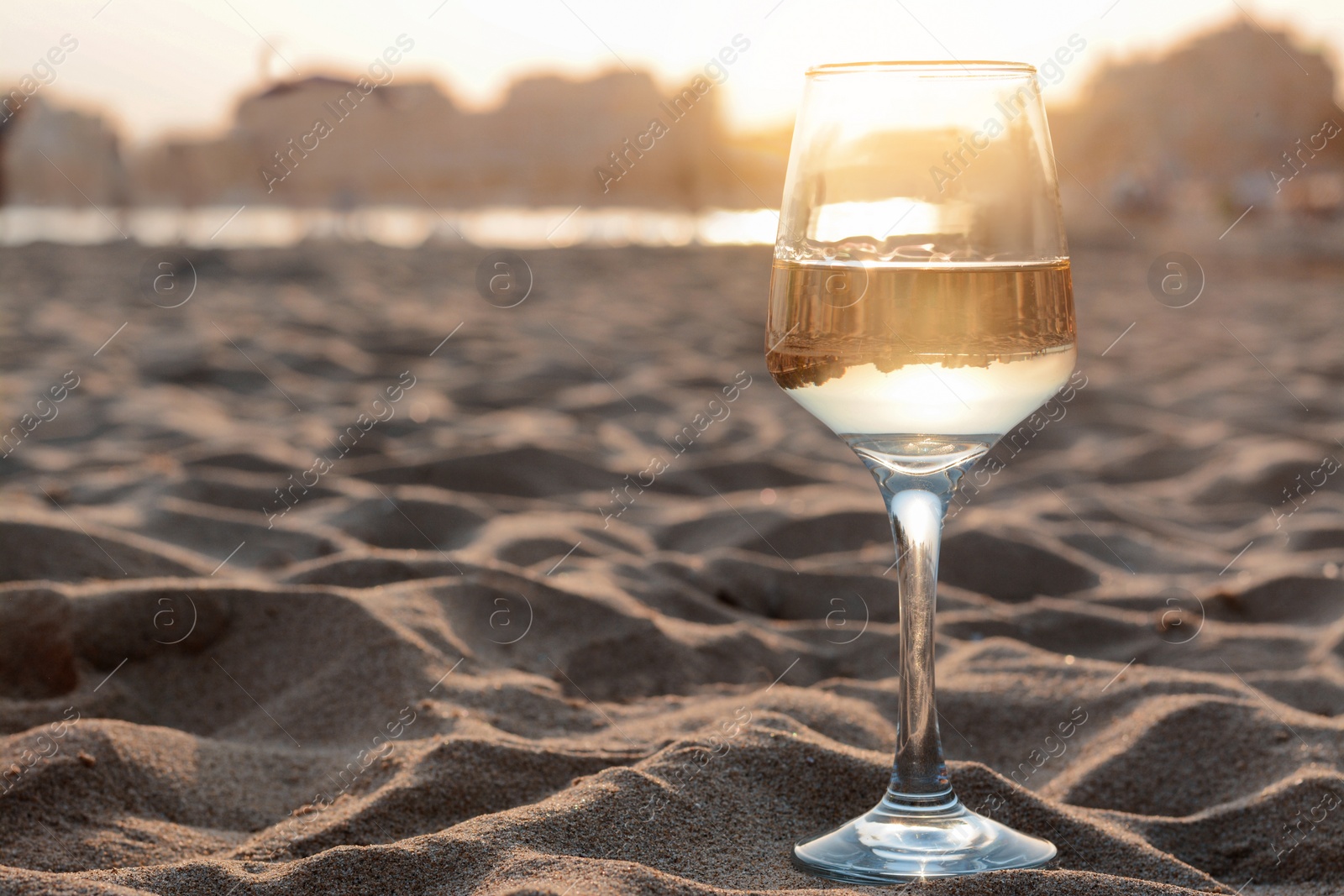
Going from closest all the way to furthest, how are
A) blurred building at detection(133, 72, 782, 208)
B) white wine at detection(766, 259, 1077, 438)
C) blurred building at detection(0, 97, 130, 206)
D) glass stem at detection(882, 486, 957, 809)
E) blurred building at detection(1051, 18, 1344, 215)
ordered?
white wine at detection(766, 259, 1077, 438)
glass stem at detection(882, 486, 957, 809)
blurred building at detection(0, 97, 130, 206)
blurred building at detection(133, 72, 782, 208)
blurred building at detection(1051, 18, 1344, 215)

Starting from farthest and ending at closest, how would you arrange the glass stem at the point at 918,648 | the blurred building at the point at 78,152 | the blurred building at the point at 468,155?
the blurred building at the point at 468,155, the blurred building at the point at 78,152, the glass stem at the point at 918,648

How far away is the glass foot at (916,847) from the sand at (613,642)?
0.13 feet

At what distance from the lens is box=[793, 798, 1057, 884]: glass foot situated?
1.15 meters

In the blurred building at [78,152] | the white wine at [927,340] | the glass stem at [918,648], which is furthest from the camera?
the blurred building at [78,152]

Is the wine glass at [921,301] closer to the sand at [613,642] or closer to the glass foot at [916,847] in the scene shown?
the glass foot at [916,847]

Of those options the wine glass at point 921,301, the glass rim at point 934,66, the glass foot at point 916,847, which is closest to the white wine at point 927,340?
the wine glass at point 921,301

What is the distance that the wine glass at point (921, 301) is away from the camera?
1084 millimetres

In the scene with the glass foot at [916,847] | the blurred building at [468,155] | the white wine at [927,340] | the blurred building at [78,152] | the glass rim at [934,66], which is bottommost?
the glass foot at [916,847]

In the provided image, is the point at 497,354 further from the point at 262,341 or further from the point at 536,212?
the point at 536,212

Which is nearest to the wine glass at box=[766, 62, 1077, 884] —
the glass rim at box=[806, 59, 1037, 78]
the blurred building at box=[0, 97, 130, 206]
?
the glass rim at box=[806, 59, 1037, 78]

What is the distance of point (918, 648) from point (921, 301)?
1.18 feet

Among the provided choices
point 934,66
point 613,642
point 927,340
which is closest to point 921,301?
point 927,340

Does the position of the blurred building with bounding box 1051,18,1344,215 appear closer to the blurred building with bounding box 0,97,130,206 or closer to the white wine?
the blurred building with bounding box 0,97,130,206

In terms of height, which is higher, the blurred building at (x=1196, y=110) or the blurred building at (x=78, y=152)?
the blurred building at (x=1196, y=110)
